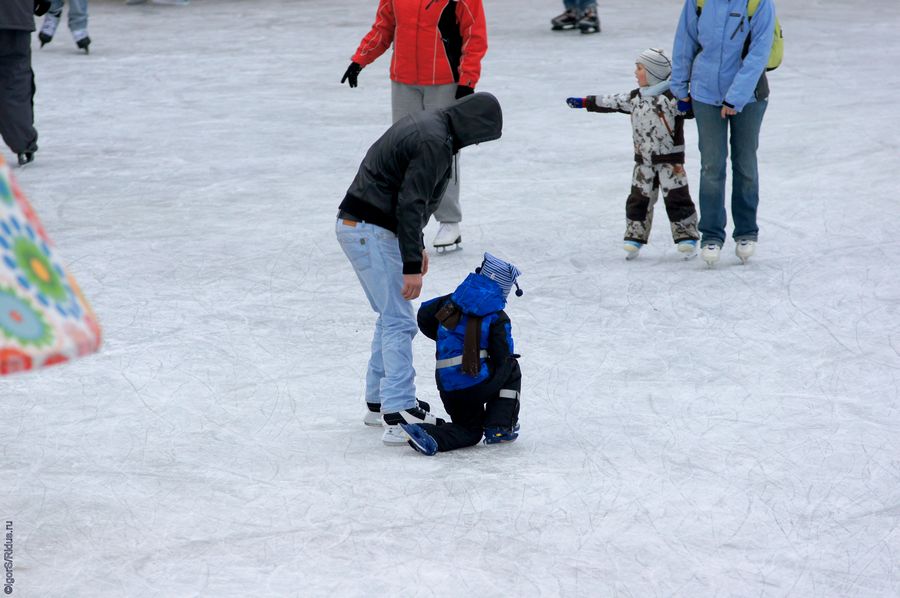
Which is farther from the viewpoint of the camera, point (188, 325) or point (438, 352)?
point (188, 325)

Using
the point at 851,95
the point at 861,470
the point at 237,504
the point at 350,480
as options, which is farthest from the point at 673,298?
the point at 851,95

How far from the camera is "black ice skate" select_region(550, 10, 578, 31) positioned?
45.4 ft

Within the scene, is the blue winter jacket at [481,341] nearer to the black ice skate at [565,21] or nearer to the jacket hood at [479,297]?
the jacket hood at [479,297]

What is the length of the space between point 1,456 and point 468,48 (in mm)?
3376

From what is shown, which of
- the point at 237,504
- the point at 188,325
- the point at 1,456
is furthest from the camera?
the point at 188,325

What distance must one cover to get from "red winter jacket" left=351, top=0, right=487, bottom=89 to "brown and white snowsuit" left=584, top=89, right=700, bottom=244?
0.69 metres

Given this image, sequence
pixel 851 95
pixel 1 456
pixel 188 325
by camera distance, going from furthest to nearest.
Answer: pixel 851 95
pixel 188 325
pixel 1 456

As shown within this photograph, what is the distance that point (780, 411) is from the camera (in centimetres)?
475

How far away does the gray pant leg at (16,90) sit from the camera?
26.9ft

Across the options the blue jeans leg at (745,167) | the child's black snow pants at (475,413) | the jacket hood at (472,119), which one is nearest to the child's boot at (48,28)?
the blue jeans leg at (745,167)

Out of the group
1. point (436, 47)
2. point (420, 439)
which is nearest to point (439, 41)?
point (436, 47)

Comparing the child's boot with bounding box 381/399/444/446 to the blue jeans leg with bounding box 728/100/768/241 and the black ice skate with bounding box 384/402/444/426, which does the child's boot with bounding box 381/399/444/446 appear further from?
the blue jeans leg with bounding box 728/100/768/241

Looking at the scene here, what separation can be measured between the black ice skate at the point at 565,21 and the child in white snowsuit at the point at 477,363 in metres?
Answer: 10.0

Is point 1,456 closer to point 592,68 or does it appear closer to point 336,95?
point 336,95
